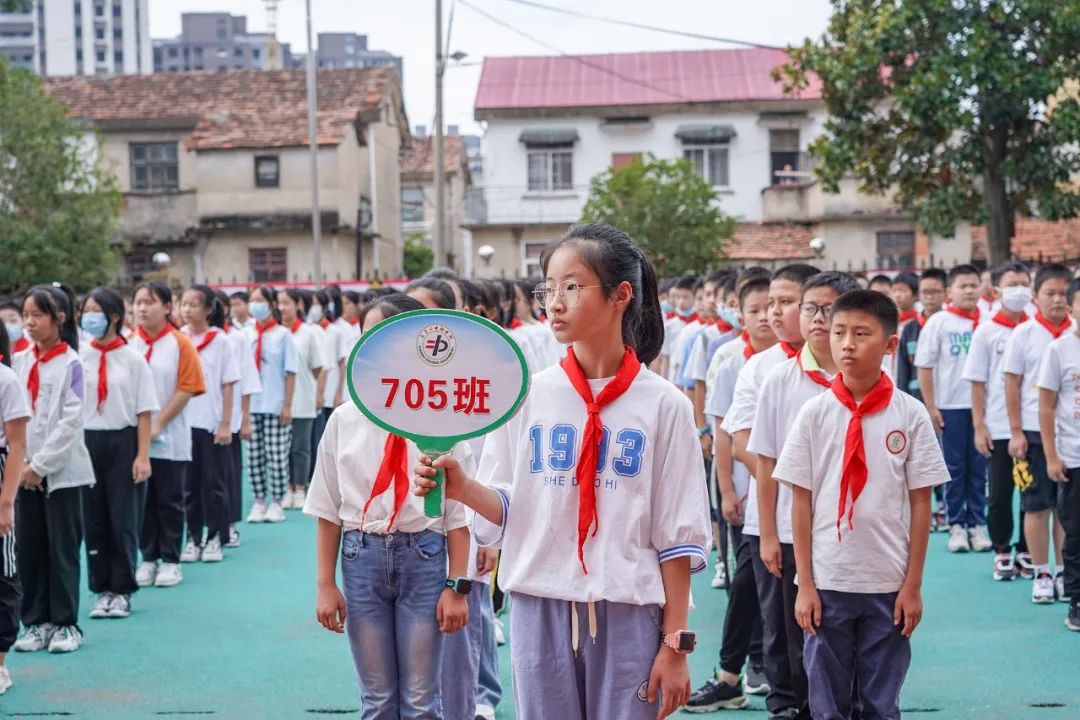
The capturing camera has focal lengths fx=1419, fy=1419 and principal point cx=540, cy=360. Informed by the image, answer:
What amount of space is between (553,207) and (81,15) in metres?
98.8

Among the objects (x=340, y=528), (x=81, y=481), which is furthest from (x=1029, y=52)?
(x=340, y=528)

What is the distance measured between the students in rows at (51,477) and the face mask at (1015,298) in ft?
19.1

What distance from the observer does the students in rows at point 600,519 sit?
346 cm

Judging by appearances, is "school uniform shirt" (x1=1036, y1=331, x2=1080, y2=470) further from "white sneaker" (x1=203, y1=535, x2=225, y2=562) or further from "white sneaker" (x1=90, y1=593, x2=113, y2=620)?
"white sneaker" (x1=203, y1=535, x2=225, y2=562)

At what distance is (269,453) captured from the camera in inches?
489

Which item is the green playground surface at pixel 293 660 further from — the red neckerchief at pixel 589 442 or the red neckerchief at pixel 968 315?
the red neckerchief at pixel 589 442

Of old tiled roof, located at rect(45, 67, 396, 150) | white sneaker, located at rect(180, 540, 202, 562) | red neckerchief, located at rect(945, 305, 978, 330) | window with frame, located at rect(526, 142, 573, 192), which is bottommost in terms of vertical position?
white sneaker, located at rect(180, 540, 202, 562)

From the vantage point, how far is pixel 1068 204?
18469 mm

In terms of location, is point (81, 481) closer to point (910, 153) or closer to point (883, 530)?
point (883, 530)

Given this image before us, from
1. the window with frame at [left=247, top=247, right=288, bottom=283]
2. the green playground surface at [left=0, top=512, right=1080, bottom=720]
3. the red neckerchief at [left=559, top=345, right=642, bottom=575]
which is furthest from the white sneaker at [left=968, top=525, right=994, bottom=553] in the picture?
the window with frame at [left=247, top=247, right=288, bottom=283]

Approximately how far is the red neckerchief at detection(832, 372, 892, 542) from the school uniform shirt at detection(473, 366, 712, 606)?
1.37 meters

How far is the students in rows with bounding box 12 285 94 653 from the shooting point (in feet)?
23.7

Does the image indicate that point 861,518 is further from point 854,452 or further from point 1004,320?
point 1004,320

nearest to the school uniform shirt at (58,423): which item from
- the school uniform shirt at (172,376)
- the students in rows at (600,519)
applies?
the school uniform shirt at (172,376)
